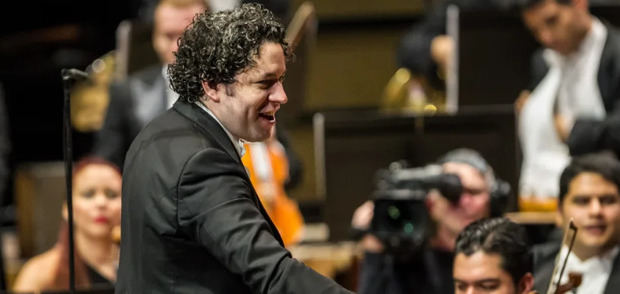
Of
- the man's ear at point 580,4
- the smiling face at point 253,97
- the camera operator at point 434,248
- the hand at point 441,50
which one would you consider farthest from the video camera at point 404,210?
the smiling face at point 253,97

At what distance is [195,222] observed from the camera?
A: 244 cm

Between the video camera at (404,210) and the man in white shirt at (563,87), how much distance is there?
648 mm

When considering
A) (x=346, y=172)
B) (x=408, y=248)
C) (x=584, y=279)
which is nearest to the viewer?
(x=584, y=279)

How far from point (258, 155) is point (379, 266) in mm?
880

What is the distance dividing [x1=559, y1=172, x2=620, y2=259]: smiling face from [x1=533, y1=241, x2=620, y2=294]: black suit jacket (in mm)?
75

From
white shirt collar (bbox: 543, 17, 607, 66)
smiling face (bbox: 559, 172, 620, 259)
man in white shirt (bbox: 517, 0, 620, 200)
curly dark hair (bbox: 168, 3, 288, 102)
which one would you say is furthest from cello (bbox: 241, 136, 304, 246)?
curly dark hair (bbox: 168, 3, 288, 102)

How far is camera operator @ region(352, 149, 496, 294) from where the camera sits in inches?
187

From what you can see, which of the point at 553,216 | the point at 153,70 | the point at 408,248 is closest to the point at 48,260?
the point at 153,70

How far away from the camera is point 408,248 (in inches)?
183

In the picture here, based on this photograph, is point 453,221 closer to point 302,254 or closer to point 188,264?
point 302,254

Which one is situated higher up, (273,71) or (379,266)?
(273,71)

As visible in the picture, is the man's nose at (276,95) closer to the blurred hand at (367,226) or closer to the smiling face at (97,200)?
the blurred hand at (367,226)

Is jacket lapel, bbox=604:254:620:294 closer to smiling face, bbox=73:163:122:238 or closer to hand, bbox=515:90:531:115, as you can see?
hand, bbox=515:90:531:115

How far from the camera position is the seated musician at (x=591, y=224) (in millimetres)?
3951
